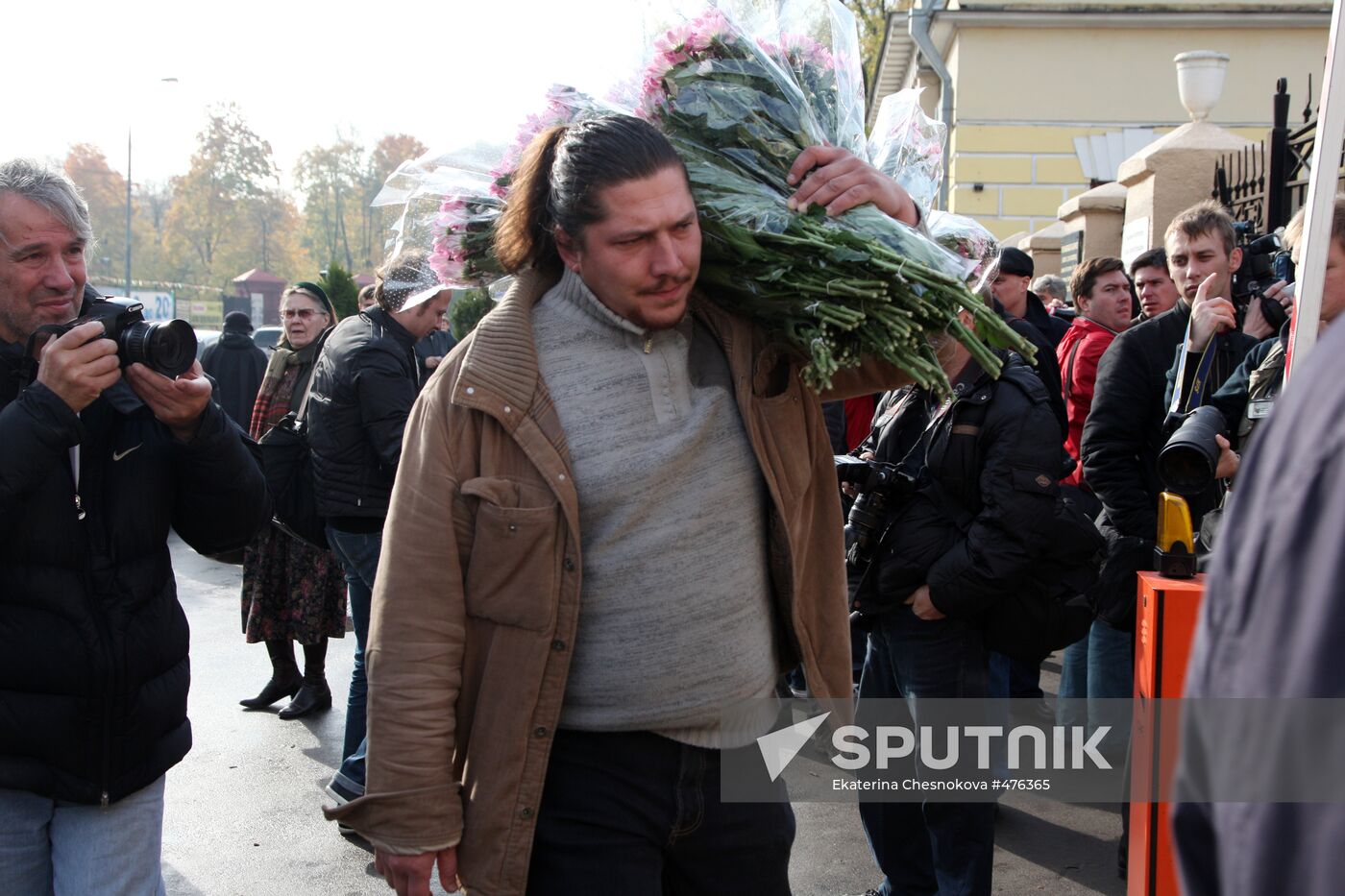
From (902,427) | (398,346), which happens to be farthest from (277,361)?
(902,427)

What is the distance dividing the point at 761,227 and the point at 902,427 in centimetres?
177

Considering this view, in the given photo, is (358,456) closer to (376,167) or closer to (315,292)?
(315,292)

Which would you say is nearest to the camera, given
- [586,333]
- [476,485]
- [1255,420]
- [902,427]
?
[476,485]

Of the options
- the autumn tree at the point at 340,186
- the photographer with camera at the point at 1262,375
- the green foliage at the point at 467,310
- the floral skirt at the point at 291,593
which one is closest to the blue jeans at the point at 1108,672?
the photographer with camera at the point at 1262,375

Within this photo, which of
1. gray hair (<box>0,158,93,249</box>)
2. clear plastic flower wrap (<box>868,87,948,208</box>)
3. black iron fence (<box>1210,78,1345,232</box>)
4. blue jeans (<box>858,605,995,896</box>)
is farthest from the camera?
black iron fence (<box>1210,78,1345,232</box>)

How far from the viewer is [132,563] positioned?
2.54 meters

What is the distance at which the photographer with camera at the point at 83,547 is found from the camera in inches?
94.0

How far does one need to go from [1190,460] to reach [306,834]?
3515mm

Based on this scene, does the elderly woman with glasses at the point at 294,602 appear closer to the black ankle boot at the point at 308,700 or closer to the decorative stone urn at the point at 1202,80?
the black ankle boot at the point at 308,700

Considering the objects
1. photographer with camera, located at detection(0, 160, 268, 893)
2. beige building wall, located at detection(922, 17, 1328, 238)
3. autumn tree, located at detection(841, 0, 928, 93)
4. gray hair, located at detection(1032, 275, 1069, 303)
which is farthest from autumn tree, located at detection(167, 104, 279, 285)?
photographer with camera, located at detection(0, 160, 268, 893)

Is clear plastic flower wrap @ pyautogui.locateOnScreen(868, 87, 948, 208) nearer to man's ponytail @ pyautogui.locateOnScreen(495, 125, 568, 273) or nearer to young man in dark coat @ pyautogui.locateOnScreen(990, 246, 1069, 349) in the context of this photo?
man's ponytail @ pyautogui.locateOnScreen(495, 125, 568, 273)

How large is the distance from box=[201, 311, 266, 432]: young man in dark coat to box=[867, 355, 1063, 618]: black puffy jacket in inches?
296

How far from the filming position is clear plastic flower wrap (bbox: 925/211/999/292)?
255 cm

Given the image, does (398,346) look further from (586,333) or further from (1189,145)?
(1189,145)
